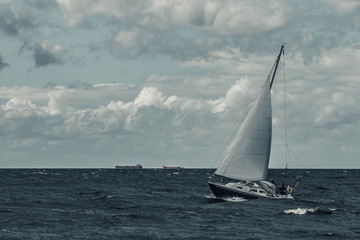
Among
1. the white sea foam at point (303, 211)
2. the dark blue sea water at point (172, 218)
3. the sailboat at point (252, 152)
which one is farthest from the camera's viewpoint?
the sailboat at point (252, 152)

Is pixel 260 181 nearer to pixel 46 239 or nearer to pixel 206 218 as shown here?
pixel 206 218

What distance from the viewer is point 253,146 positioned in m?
67.3

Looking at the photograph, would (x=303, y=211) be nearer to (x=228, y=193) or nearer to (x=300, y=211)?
(x=300, y=211)

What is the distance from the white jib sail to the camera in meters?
67.1

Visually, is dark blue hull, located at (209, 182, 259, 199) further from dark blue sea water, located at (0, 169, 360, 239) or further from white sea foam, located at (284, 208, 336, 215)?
white sea foam, located at (284, 208, 336, 215)

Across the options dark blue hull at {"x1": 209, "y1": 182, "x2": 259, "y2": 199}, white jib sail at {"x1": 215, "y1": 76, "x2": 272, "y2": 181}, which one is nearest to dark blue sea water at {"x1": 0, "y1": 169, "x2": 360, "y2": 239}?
dark blue hull at {"x1": 209, "y1": 182, "x2": 259, "y2": 199}

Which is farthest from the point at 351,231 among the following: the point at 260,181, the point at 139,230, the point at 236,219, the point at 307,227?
the point at 260,181

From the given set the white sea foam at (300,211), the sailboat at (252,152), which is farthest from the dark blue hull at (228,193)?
the white sea foam at (300,211)

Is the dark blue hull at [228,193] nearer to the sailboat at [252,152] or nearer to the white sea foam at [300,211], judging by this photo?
the sailboat at [252,152]

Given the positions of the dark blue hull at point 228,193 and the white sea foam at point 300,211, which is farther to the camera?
the dark blue hull at point 228,193

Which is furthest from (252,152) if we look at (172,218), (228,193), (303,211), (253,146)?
(172,218)

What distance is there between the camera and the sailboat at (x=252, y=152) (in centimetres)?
6706

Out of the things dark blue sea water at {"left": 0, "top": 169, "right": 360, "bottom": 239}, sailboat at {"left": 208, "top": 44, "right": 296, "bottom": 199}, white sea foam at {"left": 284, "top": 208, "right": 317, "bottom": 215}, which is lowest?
dark blue sea water at {"left": 0, "top": 169, "right": 360, "bottom": 239}

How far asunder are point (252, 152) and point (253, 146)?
749 mm
